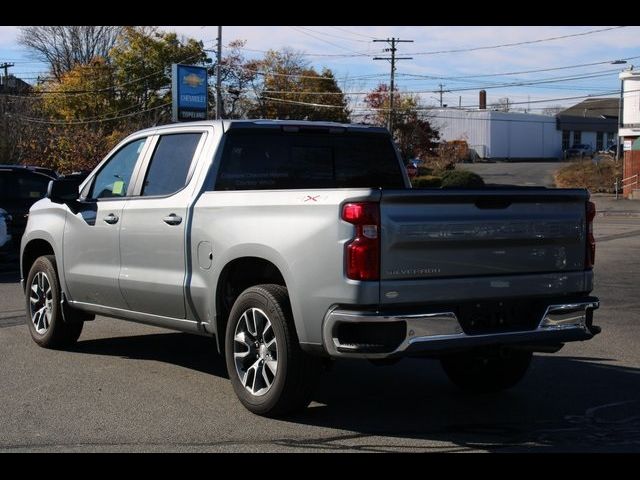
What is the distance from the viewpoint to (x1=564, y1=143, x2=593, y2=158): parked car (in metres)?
92.9

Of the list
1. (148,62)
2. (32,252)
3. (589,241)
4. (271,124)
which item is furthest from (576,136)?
(589,241)

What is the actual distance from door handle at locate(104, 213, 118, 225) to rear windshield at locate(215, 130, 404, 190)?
120 cm

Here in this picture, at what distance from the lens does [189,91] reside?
4453cm

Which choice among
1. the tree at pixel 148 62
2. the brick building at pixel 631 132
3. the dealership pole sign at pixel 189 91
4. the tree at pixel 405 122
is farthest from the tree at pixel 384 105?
the dealership pole sign at pixel 189 91

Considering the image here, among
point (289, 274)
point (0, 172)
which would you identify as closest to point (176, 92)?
point (0, 172)

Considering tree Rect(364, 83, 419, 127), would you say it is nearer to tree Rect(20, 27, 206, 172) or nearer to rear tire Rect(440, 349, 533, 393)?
tree Rect(20, 27, 206, 172)

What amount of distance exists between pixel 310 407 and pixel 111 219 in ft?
8.03

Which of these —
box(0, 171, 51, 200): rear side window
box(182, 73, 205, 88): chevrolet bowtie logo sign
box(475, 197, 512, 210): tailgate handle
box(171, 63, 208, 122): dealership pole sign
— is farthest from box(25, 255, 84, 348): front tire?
box(182, 73, 205, 88): chevrolet bowtie logo sign

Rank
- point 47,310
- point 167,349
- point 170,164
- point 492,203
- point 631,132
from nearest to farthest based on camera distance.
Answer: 1. point 492,203
2. point 170,164
3. point 47,310
4. point 167,349
5. point 631,132

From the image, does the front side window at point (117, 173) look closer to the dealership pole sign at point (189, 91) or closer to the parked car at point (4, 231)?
the parked car at point (4, 231)

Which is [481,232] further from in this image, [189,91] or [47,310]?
[189,91]

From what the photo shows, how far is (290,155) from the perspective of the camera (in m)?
7.32

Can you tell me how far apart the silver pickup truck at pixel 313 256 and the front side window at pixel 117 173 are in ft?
0.05
